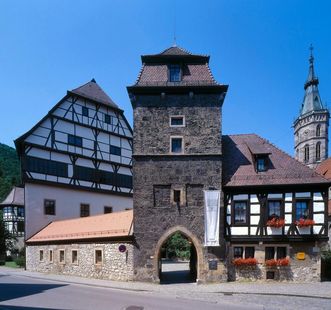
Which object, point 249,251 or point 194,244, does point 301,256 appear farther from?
point 194,244

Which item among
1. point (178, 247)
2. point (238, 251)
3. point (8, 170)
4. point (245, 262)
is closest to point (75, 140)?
point (178, 247)

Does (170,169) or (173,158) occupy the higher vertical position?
(173,158)

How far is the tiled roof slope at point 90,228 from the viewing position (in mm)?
21533

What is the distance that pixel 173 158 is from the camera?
20.5 m

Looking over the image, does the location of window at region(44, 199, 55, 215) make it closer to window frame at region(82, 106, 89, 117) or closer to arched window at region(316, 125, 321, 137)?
window frame at region(82, 106, 89, 117)

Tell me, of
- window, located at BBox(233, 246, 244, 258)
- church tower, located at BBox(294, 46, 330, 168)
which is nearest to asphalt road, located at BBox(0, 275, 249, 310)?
window, located at BBox(233, 246, 244, 258)

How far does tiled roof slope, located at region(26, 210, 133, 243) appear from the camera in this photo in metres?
21.5

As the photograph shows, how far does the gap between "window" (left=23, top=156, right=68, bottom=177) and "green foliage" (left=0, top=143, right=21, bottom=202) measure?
133 feet

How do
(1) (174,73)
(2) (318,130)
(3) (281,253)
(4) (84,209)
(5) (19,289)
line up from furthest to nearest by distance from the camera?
(2) (318,130) < (4) (84,209) < (1) (174,73) < (3) (281,253) < (5) (19,289)

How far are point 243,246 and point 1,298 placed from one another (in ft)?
43.6

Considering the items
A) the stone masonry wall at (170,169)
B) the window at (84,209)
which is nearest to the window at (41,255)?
the window at (84,209)

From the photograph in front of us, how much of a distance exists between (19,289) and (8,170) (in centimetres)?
6729

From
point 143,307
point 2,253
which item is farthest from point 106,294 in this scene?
point 2,253

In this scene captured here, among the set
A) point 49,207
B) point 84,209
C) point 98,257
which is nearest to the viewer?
point 98,257
